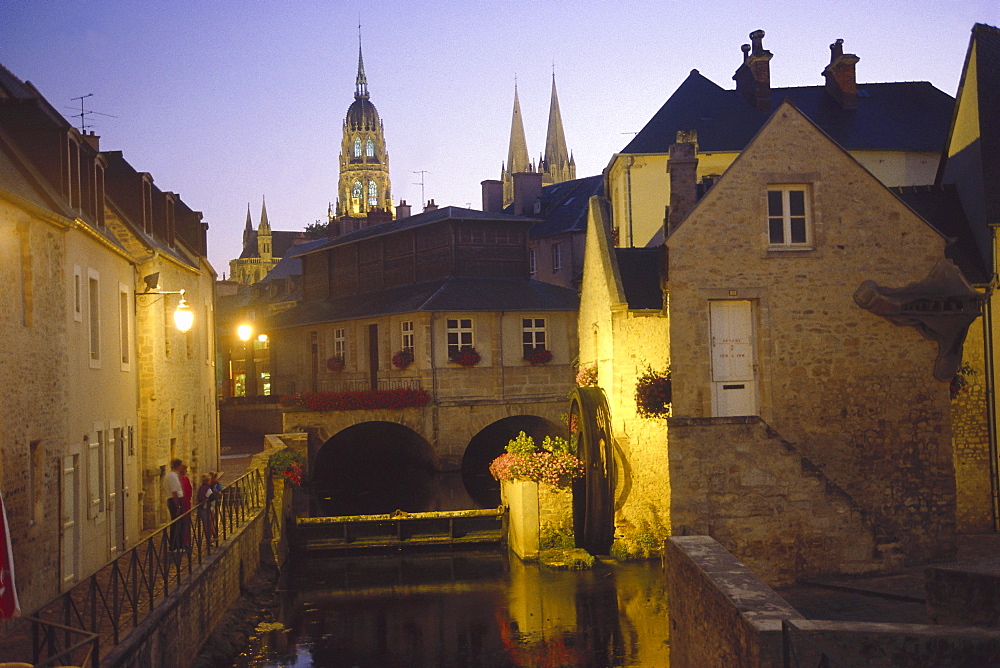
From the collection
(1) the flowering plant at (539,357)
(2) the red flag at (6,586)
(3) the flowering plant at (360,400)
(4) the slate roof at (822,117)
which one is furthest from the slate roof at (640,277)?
(3) the flowering plant at (360,400)

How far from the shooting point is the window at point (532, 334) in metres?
33.5

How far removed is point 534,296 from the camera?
34.1 metres

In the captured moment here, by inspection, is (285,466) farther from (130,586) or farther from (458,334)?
(458,334)

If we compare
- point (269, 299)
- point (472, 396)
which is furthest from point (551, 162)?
point (472, 396)

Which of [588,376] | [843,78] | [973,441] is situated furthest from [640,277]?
[843,78]

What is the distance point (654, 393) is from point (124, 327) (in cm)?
836

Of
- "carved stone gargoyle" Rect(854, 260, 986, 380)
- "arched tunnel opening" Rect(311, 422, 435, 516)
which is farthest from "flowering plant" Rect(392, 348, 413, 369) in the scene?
"carved stone gargoyle" Rect(854, 260, 986, 380)

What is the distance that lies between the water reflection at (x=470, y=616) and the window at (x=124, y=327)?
15.5ft

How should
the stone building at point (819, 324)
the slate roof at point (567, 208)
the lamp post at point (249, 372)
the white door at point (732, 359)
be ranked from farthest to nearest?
the lamp post at point (249, 372)
the slate roof at point (567, 208)
the white door at point (732, 359)
the stone building at point (819, 324)

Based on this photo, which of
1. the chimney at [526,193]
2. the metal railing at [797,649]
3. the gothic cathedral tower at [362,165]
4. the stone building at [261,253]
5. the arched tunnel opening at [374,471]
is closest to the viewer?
the metal railing at [797,649]

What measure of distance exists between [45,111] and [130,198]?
5.34 m

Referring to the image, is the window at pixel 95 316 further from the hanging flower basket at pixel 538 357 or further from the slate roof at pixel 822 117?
the hanging flower basket at pixel 538 357

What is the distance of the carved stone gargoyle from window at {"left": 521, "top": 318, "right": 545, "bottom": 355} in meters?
18.9

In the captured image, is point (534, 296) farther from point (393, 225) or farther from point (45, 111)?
point (45, 111)
